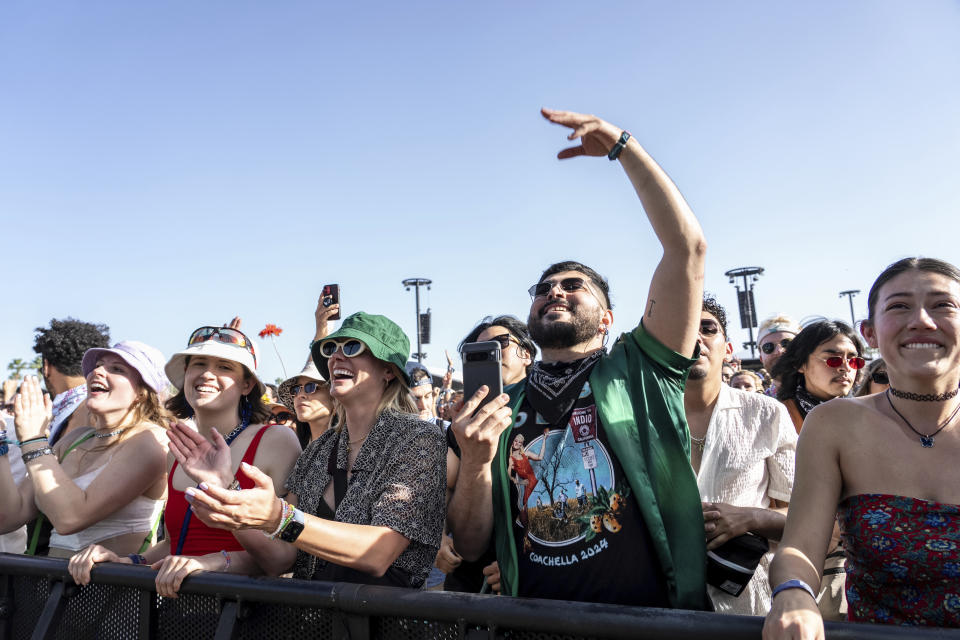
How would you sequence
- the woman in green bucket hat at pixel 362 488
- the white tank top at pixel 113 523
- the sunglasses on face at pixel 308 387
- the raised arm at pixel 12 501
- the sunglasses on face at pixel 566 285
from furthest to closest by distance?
the sunglasses on face at pixel 308 387 → the raised arm at pixel 12 501 → the white tank top at pixel 113 523 → the sunglasses on face at pixel 566 285 → the woman in green bucket hat at pixel 362 488

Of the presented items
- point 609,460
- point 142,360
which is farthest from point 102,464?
point 609,460

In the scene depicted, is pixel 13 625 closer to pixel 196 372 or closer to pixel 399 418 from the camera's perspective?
pixel 196 372

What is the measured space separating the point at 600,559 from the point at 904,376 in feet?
3.37

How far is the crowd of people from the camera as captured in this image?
1820 millimetres

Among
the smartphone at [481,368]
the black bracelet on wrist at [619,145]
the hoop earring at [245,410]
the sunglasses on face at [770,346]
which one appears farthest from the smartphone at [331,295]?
the sunglasses on face at [770,346]

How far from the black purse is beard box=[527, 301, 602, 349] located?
2.86 ft

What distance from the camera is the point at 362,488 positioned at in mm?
2357

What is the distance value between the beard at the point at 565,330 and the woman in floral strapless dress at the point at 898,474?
2.78ft

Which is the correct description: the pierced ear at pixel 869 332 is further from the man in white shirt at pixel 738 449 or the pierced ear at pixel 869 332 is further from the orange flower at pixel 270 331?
the orange flower at pixel 270 331

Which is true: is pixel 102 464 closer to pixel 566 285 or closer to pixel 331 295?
pixel 331 295

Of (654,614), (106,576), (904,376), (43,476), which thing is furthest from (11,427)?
(904,376)

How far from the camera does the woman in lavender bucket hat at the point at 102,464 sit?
112 inches

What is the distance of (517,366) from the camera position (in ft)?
13.7

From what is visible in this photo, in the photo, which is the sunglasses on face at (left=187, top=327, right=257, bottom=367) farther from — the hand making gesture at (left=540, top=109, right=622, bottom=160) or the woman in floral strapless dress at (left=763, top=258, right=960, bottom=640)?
the woman in floral strapless dress at (left=763, top=258, right=960, bottom=640)
